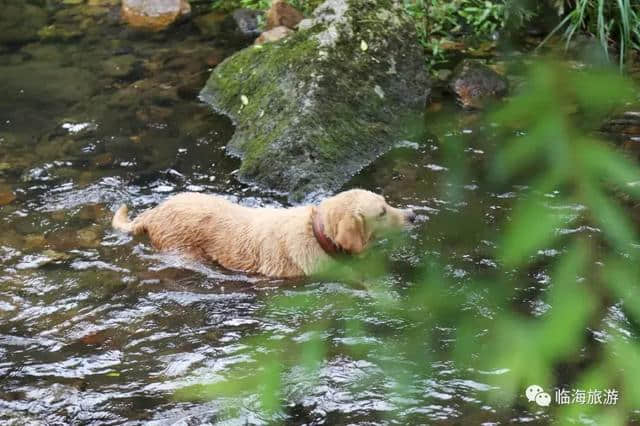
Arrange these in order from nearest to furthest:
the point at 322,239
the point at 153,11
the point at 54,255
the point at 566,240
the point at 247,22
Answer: the point at 566,240 < the point at 322,239 < the point at 54,255 < the point at 247,22 < the point at 153,11

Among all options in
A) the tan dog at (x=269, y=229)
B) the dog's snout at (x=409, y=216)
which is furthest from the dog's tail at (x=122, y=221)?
the dog's snout at (x=409, y=216)

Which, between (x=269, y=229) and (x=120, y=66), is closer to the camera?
(x=269, y=229)

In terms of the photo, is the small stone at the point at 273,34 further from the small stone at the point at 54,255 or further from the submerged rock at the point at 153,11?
the small stone at the point at 54,255

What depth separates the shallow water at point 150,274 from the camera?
3.91 meters

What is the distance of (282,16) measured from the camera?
35.3 ft

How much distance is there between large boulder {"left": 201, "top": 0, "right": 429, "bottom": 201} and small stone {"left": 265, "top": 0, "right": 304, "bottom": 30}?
5.57 feet

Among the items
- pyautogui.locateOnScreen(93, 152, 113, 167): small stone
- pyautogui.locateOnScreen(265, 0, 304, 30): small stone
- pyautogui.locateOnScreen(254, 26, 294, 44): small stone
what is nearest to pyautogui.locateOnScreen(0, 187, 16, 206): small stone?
pyautogui.locateOnScreen(93, 152, 113, 167): small stone

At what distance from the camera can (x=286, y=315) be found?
200 inches

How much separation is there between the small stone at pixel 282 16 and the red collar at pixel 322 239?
590cm

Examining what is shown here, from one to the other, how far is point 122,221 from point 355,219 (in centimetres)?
219

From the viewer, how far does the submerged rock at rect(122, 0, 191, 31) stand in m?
12.3

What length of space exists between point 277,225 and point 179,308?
3.24 ft

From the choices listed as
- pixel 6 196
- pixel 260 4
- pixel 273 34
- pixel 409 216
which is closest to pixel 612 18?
pixel 409 216

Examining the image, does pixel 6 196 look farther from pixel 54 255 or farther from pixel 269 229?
pixel 269 229
